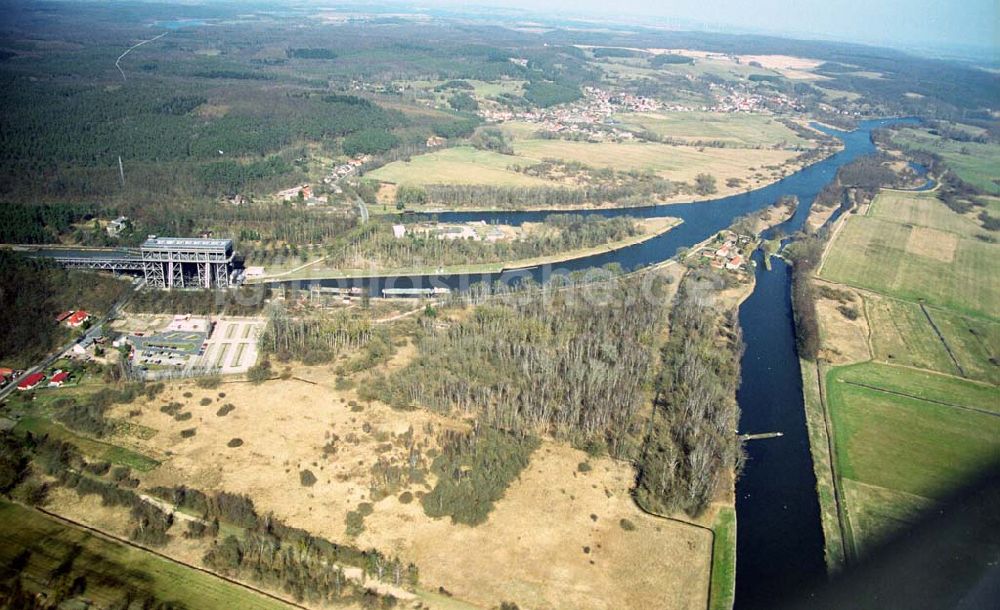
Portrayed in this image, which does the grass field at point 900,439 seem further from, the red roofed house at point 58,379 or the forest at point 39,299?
the forest at point 39,299

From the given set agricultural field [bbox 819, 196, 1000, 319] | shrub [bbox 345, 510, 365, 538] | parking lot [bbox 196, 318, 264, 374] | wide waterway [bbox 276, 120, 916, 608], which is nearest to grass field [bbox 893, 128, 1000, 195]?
agricultural field [bbox 819, 196, 1000, 319]

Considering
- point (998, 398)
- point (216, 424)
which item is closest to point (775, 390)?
point (998, 398)

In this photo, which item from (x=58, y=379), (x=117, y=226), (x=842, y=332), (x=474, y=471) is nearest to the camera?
(x=474, y=471)

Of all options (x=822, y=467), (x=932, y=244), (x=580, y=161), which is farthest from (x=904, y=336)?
(x=580, y=161)

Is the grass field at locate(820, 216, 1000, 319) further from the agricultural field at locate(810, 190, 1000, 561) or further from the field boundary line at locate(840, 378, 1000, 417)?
the field boundary line at locate(840, 378, 1000, 417)

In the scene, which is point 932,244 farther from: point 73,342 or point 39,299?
point 39,299

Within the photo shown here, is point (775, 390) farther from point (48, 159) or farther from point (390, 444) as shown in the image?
point (48, 159)
